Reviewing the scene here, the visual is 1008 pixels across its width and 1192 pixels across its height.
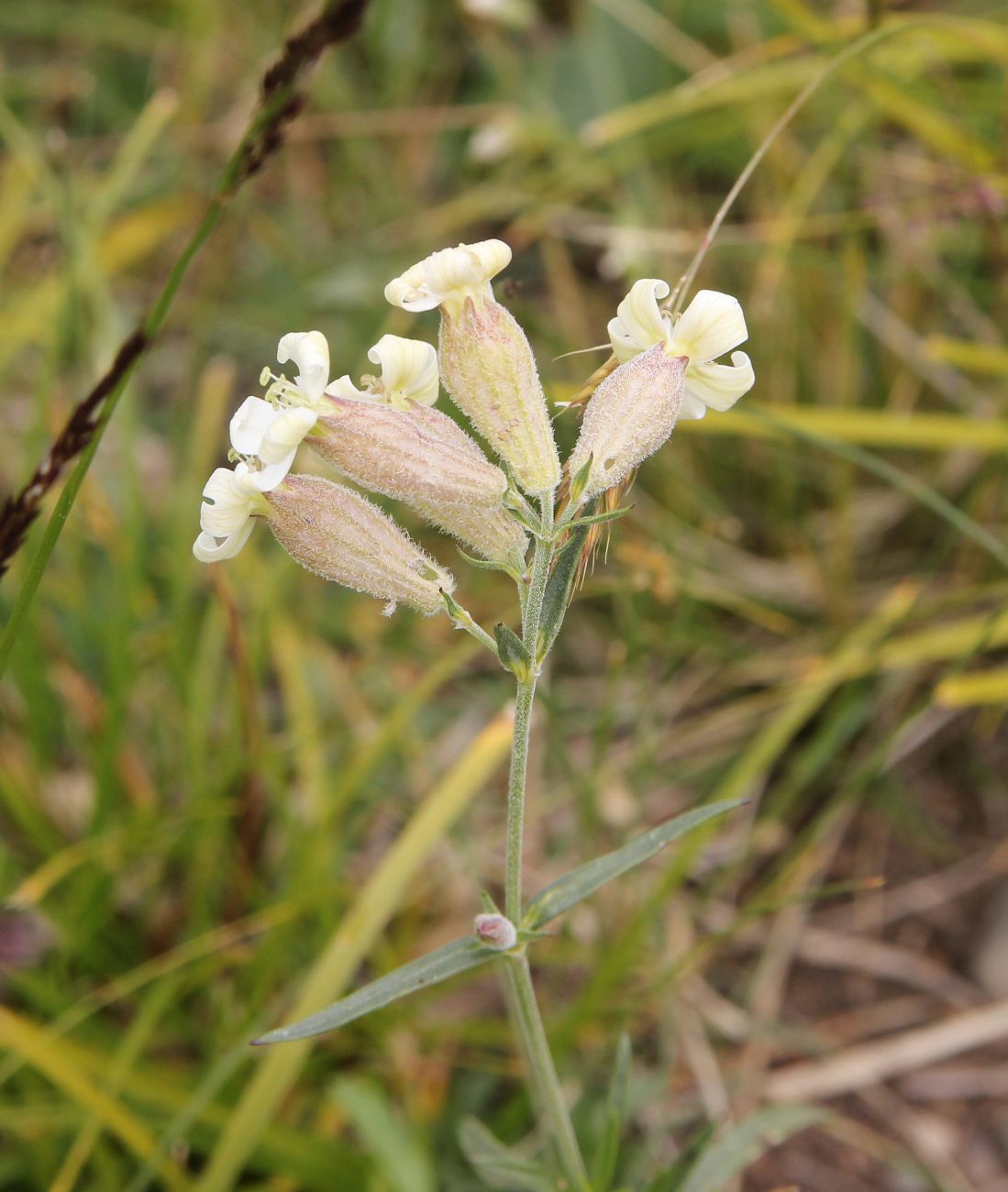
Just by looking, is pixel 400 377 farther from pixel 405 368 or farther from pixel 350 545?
pixel 350 545

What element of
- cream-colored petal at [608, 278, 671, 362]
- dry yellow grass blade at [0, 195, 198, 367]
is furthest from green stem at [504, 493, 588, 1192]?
dry yellow grass blade at [0, 195, 198, 367]

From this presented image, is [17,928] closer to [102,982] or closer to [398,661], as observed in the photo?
[102,982]

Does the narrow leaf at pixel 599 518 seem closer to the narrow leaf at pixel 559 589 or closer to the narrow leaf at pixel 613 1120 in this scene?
the narrow leaf at pixel 559 589

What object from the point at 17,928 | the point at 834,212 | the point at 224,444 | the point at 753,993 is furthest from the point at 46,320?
the point at 753,993

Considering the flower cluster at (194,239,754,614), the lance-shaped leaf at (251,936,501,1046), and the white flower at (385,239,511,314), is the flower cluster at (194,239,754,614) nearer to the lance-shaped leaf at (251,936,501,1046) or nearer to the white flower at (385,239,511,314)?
the white flower at (385,239,511,314)

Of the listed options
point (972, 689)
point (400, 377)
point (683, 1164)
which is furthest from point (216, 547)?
point (972, 689)

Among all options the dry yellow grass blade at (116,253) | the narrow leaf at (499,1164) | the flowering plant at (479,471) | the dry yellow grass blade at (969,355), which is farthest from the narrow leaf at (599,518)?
the dry yellow grass blade at (116,253)
